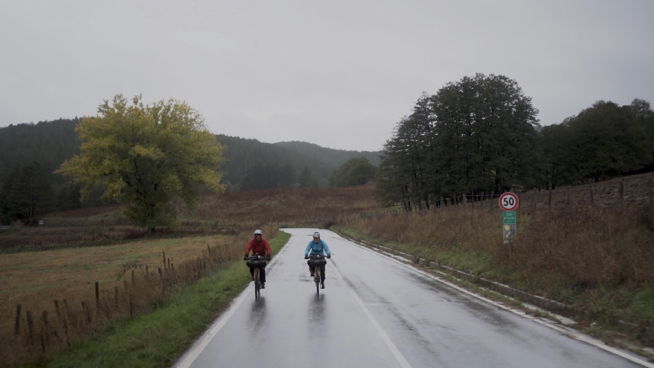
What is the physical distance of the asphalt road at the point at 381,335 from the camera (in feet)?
21.4

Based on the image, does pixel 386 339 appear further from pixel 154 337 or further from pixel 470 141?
pixel 470 141

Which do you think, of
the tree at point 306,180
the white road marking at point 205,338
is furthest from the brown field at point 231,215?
the tree at point 306,180

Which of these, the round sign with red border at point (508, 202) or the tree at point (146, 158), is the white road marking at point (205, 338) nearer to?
the round sign with red border at point (508, 202)

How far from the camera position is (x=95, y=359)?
21.8 feet

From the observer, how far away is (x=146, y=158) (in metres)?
43.3

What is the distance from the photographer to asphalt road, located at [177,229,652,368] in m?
6.54

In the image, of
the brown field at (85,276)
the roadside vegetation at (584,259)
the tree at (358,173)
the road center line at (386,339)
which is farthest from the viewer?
the tree at (358,173)

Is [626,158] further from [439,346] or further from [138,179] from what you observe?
[439,346]

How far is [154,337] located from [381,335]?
370 cm

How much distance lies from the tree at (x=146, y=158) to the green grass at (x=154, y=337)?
3256 cm

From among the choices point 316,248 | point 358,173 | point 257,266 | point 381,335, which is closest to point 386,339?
point 381,335

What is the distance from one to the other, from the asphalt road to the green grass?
30cm

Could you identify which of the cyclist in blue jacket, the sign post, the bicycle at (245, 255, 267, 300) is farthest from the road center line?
→ the sign post

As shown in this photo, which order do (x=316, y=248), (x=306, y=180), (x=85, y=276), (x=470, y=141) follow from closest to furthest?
(x=316, y=248) → (x=85, y=276) → (x=470, y=141) → (x=306, y=180)
